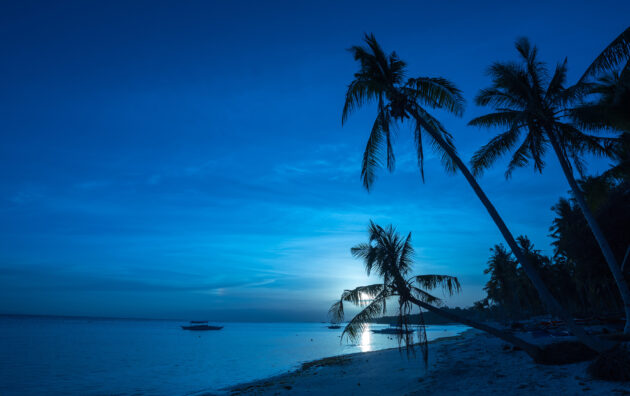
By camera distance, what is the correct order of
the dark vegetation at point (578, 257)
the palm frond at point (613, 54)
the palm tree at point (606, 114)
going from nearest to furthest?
the palm frond at point (613, 54)
the palm tree at point (606, 114)
the dark vegetation at point (578, 257)

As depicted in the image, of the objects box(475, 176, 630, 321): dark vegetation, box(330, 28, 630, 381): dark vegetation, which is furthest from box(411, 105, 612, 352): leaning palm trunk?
box(475, 176, 630, 321): dark vegetation

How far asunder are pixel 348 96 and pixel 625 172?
505 inches

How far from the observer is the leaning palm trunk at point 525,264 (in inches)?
400

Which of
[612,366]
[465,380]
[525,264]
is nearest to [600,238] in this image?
[525,264]

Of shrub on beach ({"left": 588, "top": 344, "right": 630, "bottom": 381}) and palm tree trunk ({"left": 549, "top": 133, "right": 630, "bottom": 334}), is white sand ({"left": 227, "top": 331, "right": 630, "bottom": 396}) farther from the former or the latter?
palm tree trunk ({"left": 549, "top": 133, "right": 630, "bottom": 334})

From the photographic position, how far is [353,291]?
524 inches

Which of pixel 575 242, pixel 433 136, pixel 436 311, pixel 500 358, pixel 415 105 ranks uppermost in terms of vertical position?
pixel 415 105

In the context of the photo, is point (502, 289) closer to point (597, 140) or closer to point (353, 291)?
point (597, 140)

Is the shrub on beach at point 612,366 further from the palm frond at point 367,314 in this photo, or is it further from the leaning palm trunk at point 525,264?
the palm frond at point 367,314

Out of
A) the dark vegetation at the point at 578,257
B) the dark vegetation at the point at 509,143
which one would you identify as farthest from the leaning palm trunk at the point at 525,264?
the dark vegetation at the point at 578,257

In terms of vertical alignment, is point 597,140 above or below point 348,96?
below

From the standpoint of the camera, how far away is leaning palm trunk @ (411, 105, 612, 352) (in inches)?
400

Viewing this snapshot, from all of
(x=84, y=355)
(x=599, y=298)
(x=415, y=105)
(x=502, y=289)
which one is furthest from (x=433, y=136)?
(x=502, y=289)

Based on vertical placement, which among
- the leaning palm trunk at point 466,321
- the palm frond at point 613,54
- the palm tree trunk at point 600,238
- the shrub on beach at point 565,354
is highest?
the palm frond at point 613,54
